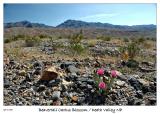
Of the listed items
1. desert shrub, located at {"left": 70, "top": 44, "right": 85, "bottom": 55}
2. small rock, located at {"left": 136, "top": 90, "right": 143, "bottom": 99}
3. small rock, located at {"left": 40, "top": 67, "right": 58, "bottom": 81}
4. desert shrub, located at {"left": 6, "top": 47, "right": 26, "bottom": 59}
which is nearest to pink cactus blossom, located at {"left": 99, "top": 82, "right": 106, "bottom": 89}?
small rock, located at {"left": 136, "top": 90, "right": 143, "bottom": 99}

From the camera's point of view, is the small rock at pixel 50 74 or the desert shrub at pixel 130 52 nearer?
the small rock at pixel 50 74

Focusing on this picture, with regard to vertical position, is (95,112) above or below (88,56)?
below

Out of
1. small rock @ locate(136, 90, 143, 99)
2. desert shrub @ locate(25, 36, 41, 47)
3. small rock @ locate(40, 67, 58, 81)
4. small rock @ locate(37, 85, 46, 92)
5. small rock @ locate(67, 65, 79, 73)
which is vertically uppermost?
desert shrub @ locate(25, 36, 41, 47)

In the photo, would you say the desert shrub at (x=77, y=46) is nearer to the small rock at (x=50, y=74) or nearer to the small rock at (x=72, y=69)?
the small rock at (x=72, y=69)

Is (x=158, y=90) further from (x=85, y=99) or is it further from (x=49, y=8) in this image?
(x=49, y=8)

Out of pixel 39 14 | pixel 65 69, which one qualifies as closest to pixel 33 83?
pixel 65 69

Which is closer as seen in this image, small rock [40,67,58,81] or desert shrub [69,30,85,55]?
small rock [40,67,58,81]

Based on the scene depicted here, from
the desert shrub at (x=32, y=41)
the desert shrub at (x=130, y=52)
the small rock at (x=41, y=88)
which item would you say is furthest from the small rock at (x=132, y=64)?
the desert shrub at (x=32, y=41)

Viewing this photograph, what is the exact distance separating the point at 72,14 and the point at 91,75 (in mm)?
656

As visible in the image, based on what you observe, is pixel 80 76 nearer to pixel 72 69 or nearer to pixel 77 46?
pixel 72 69

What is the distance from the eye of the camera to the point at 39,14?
3.55 metres

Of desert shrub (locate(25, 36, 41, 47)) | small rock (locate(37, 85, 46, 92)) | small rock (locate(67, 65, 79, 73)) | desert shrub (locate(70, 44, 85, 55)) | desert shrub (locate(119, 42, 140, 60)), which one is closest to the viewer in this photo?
small rock (locate(37, 85, 46, 92))

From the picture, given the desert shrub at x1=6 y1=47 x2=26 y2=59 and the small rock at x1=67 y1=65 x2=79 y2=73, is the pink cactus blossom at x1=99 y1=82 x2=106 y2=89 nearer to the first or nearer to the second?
the small rock at x1=67 y1=65 x2=79 y2=73

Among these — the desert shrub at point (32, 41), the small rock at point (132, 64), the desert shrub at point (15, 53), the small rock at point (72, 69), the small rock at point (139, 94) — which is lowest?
the small rock at point (139, 94)
